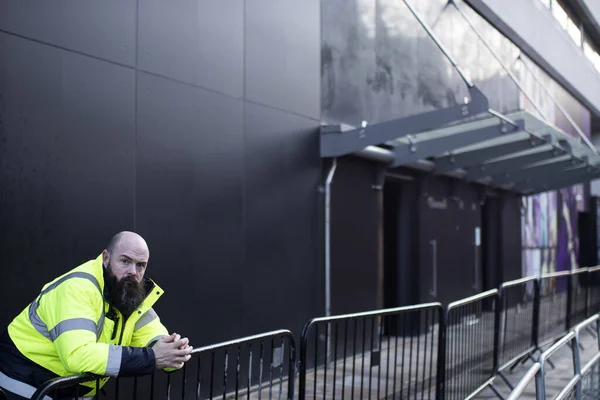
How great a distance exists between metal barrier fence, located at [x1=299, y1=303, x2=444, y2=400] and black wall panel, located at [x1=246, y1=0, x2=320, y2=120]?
263 centimetres

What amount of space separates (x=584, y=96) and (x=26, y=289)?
20490 millimetres

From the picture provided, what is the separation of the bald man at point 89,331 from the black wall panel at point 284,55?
13.9 ft

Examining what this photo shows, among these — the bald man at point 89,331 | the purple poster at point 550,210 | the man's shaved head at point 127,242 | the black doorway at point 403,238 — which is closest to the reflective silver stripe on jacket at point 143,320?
the bald man at point 89,331

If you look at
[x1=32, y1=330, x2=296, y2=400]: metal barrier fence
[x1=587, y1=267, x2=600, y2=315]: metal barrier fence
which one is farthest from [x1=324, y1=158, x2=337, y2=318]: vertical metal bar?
[x1=587, y1=267, x2=600, y2=315]: metal barrier fence

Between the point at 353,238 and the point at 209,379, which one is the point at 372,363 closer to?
the point at 209,379

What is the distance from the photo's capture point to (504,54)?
1502 cm

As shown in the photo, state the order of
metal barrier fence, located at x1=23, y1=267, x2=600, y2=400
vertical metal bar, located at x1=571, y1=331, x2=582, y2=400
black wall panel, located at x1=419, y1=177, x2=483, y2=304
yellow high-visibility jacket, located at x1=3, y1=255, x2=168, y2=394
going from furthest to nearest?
1. black wall panel, located at x1=419, y1=177, x2=483, y2=304
2. vertical metal bar, located at x1=571, y1=331, x2=582, y2=400
3. metal barrier fence, located at x1=23, y1=267, x2=600, y2=400
4. yellow high-visibility jacket, located at x1=3, y1=255, x2=168, y2=394

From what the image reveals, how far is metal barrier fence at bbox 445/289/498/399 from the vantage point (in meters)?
6.61

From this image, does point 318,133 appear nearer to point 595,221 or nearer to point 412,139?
point 412,139

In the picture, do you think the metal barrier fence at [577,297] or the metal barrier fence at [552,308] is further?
the metal barrier fence at [577,297]

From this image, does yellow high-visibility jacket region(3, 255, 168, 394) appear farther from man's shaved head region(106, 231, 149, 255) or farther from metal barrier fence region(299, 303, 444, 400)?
metal barrier fence region(299, 303, 444, 400)

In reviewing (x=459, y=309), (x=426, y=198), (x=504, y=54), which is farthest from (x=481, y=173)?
(x=459, y=309)

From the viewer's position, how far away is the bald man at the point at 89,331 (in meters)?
3.20

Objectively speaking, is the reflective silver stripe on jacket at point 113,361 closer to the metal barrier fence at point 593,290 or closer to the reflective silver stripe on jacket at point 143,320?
the reflective silver stripe on jacket at point 143,320
